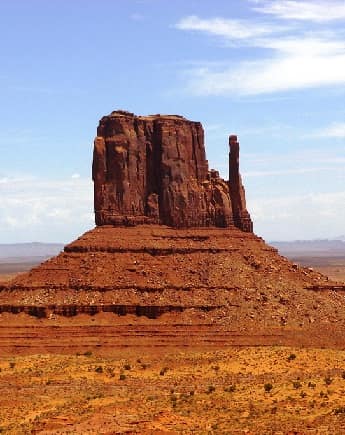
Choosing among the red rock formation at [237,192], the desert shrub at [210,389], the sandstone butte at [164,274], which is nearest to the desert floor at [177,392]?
the desert shrub at [210,389]

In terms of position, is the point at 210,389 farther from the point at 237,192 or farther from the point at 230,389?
the point at 237,192

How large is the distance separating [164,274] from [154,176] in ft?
39.2

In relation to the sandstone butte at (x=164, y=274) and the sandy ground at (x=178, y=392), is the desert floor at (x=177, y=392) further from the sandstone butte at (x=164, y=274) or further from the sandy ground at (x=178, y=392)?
the sandstone butte at (x=164, y=274)

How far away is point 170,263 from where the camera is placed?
290ft

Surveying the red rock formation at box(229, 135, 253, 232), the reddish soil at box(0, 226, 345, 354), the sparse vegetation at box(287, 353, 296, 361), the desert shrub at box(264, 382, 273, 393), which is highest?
the red rock formation at box(229, 135, 253, 232)

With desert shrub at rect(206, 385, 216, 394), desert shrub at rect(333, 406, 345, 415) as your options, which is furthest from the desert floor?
desert shrub at rect(206, 385, 216, 394)

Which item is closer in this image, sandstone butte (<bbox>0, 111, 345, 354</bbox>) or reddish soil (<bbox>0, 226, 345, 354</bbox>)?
reddish soil (<bbox>0, 226, 345, 354</bbox>)

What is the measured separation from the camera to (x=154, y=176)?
95.4 metres

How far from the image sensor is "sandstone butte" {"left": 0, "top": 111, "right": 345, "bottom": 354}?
81.7 m

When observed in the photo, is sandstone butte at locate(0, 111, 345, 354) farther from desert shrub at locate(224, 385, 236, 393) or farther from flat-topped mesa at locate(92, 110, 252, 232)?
desert shrub at locate(224, 385, 236, 393)

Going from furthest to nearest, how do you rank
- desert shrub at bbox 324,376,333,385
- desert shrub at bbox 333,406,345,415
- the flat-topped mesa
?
the flat-topped mesa → desert shrub at bbox 324,376,333,385 → desert shrub at bbox 333,406,345,415

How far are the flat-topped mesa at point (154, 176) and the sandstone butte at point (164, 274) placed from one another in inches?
3.6

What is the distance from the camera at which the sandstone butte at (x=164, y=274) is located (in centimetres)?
8169

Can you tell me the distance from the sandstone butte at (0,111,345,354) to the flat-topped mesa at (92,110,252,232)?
0.09m
